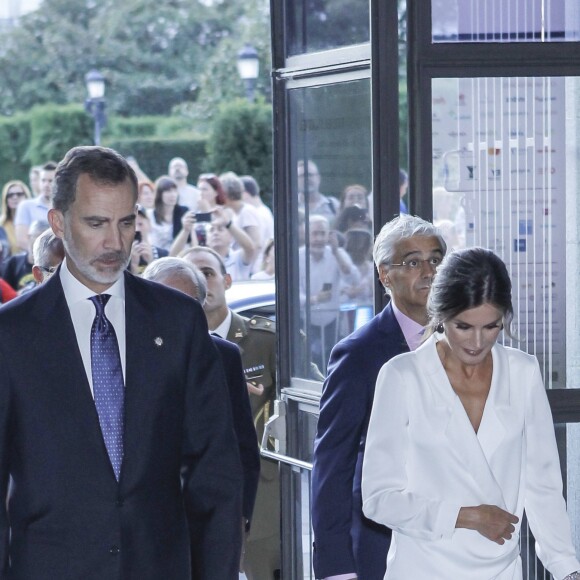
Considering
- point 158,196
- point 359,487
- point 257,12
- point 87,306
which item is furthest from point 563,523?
point 257,12

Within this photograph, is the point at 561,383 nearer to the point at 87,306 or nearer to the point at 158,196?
the point at 87,306

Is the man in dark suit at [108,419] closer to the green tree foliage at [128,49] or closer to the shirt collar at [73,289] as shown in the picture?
the shirt collar at [73,289]

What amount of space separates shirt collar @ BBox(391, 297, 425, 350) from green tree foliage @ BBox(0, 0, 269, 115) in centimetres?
2332

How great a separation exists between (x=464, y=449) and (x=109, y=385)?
914mm

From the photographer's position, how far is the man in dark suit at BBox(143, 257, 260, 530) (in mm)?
5281

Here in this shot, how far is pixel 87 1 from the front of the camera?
2950 cm

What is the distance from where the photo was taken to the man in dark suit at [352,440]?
4215mm

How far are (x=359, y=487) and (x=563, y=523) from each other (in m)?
0.80

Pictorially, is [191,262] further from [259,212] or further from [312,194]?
[259,212]

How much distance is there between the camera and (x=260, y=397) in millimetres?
6809

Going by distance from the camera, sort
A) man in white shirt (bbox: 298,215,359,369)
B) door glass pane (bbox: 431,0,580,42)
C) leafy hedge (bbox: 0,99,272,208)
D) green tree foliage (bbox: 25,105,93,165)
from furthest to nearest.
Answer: green tree foliage (bbox: 25,105,93,165)
leafy hedge (bbox: 0,99,272,208)
man in white shirt (bbox: 298,215,359,369)
door glass pane (bbox: 431,0,580,42)

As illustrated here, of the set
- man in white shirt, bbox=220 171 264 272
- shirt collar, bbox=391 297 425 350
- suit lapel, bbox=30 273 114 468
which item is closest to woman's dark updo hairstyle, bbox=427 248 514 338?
shirt collar, bbox=391 297 425 350

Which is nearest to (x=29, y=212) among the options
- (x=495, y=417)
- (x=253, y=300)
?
(x=253, y=300)

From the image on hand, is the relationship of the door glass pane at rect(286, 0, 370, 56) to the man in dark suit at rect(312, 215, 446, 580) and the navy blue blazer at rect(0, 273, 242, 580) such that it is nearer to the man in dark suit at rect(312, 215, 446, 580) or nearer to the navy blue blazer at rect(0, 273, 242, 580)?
the man in dark suit at rect(312, 215, 446, 580)
